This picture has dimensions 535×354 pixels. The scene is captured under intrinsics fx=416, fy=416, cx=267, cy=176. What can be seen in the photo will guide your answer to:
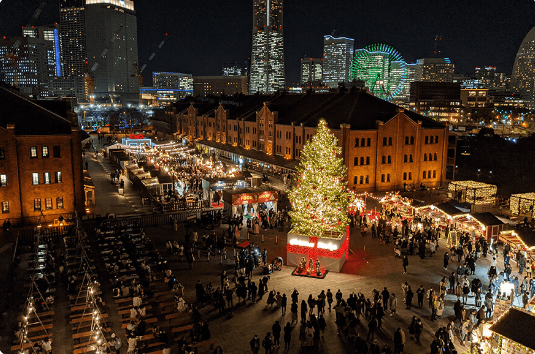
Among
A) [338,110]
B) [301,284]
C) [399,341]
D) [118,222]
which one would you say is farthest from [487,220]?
[118,222]

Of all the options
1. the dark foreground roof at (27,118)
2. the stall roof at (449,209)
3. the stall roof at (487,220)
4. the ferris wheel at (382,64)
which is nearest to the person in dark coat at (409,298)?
the stall roof at (487,220)

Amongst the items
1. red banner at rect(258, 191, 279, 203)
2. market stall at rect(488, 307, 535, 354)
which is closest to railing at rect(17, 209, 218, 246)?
red banner at rect(258, 191, 279, 203)

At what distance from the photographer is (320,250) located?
78.2 feet

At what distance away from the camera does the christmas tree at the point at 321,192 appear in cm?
2355

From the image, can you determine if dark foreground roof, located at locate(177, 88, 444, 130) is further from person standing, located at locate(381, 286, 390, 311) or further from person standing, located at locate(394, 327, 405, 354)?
person standing, located at locate(394, 327, 405, 354)

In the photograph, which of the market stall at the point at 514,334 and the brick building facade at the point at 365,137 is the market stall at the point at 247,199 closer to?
the brick building facade at the point at 365,137

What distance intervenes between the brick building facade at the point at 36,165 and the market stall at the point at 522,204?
37.3 meters

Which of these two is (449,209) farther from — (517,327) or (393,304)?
(517,327)

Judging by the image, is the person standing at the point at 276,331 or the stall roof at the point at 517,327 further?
the person standing at the point at 276,331

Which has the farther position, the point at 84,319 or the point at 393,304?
the point at 393,304

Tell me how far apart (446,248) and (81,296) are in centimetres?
2245

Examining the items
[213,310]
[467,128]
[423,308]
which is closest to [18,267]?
[213,310]

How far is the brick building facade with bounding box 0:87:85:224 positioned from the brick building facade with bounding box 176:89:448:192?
23.9 m

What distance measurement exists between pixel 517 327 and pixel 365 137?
32.8 metres
